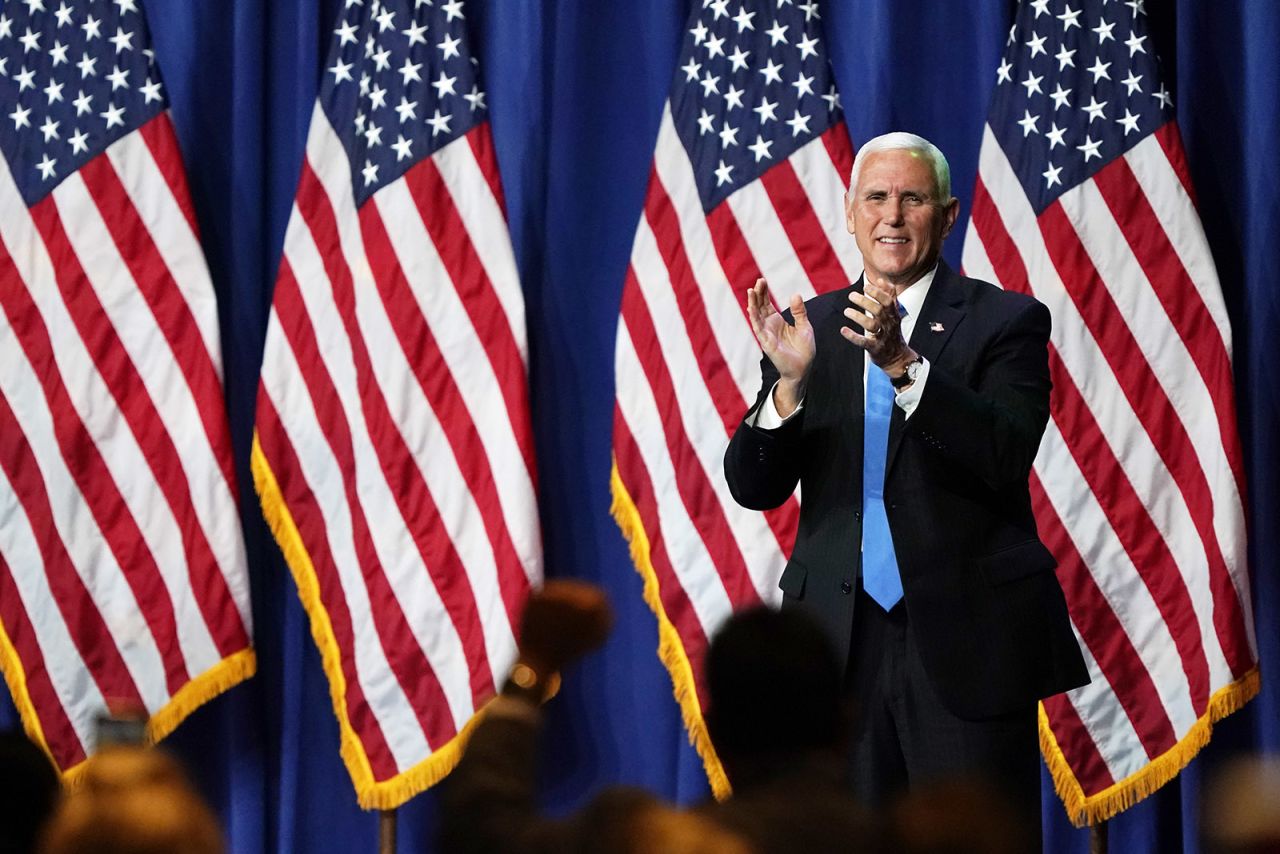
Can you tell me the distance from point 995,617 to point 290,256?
2416 mm

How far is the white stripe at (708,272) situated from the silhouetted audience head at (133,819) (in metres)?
3.18

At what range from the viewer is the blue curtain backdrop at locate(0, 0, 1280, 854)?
4.75 metres

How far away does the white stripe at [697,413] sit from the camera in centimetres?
447

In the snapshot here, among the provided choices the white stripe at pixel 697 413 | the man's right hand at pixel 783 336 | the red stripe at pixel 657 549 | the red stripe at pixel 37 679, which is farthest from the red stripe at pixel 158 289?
the man's right hand at pixel 783 336

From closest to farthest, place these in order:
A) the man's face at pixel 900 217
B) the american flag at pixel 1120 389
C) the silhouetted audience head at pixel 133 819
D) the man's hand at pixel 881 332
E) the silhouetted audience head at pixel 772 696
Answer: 1. the silhouetted audience head at pixel 133 819
2. the silhouetted audience head at pixel 772 696
3. the man's hand at pixel 881 332
4. the man's face at pixel 900 217
5. the american flag at pixel 1120 389

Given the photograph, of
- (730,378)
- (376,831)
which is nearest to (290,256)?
(730,378)

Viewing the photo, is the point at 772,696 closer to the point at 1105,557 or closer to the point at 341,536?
the point at 1105,557

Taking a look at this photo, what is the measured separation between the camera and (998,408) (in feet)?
9.74

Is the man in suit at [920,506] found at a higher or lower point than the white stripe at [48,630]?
higher

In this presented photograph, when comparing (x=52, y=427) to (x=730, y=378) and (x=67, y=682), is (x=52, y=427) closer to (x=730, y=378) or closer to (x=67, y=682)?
(x=67, y=682)

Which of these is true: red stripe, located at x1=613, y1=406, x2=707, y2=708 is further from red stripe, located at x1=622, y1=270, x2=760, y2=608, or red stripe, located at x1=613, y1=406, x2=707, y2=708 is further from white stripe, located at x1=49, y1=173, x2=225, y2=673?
white stripe, located at x1=49, y1=173, x2=225, y2=673

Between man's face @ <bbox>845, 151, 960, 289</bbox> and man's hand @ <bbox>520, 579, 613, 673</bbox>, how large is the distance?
1568 mm

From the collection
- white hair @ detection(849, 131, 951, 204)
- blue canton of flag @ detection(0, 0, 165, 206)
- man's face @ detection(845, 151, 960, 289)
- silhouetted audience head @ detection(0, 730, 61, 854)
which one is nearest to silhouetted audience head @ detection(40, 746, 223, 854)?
silhouetted audience head @ detection(0, 730, 61, 854)

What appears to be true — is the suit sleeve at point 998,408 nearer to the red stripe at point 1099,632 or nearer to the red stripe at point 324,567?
the red stripe at point 1099,632
